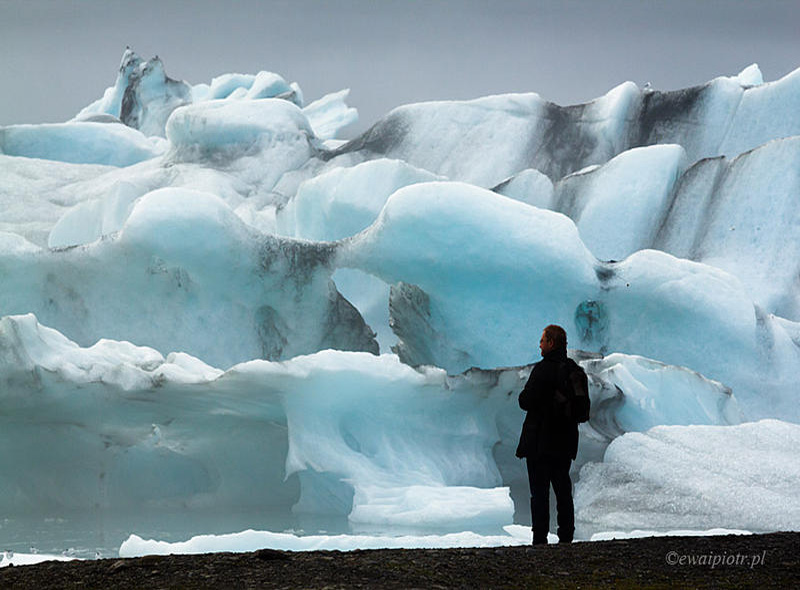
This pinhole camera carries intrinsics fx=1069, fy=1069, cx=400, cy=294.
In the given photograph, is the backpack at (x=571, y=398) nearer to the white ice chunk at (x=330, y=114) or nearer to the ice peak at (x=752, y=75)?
the ice peak at (x=752, y=75)

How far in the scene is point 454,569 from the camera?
3.05 meters

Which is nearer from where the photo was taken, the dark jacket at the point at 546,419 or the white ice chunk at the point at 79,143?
the dark jacket at the point at 546,419

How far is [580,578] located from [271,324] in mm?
7138

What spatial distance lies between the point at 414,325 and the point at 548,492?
18.9 ft

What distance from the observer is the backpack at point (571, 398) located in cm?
368

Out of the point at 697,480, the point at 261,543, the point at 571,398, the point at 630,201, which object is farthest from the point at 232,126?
the point at 571,398

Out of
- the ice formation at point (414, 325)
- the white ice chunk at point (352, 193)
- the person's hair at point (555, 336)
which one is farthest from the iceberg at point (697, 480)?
the white ice chunk at point (352, 193)

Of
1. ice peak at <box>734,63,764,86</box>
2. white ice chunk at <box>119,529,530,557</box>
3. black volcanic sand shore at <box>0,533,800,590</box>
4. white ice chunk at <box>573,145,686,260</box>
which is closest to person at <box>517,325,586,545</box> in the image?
black volcanic sand shore at <box>0,533,800,590</box>

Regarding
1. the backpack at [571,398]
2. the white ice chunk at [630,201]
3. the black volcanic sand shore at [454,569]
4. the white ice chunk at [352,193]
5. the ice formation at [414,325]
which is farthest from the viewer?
the white ice chunk at [630,201]

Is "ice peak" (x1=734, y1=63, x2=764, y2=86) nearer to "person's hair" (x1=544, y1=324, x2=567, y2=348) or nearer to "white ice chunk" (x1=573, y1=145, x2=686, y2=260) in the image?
"white ice chunk" (x1=573, y1=145, x2=686, y2=260)

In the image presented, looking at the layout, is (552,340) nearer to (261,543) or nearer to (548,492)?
(548,492)

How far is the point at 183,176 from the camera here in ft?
43.7

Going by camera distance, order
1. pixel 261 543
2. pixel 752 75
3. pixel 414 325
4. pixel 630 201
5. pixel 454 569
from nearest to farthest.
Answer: pixel 454 569, pixel 261 543, pixel 414 325, pixel 630 201, pixel 752 75

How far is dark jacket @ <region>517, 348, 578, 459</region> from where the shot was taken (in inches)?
145
